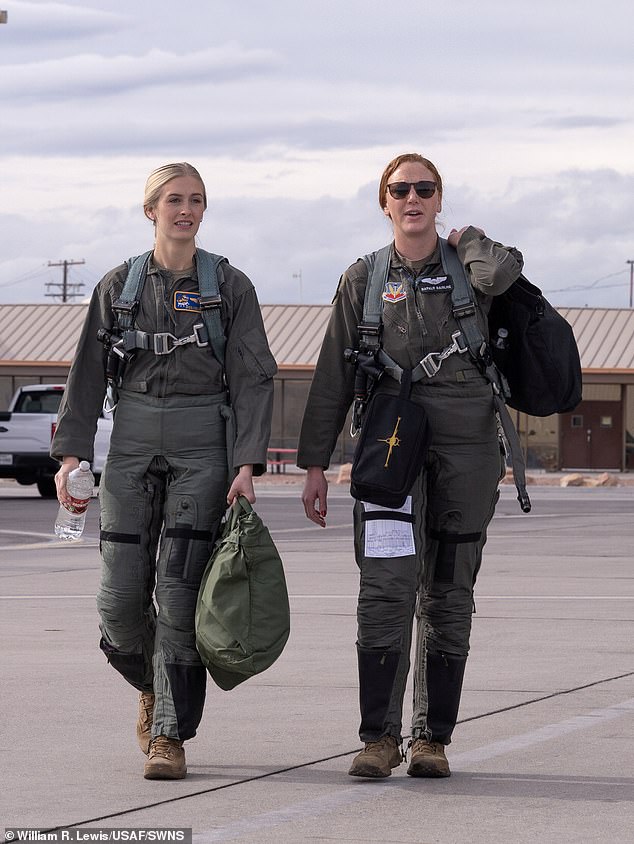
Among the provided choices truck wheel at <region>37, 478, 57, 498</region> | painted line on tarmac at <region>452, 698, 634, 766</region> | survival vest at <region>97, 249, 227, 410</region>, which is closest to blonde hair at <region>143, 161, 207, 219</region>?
survival vest at <region>97, 249, 227, 410</region>

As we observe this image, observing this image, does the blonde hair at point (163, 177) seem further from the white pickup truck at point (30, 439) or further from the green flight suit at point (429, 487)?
the white pickup truck at point (30, 439)

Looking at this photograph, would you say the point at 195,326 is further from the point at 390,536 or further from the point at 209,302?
the point at 390,536

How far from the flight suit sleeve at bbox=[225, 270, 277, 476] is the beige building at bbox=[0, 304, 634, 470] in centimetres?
3976

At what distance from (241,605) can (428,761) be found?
0.86 meters

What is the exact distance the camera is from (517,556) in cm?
1628

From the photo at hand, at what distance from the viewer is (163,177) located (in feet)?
19.8

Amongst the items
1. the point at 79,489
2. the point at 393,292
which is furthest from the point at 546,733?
the point at 79,489

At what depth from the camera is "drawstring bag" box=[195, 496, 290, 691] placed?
571 cm

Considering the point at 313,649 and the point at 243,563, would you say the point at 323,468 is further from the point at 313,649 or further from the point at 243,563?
the point at 313,649

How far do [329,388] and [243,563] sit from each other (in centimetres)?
77

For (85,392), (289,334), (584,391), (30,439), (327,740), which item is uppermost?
(289,334)

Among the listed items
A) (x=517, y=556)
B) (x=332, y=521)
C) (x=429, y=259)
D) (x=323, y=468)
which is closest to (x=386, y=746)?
(x=323, y=468)

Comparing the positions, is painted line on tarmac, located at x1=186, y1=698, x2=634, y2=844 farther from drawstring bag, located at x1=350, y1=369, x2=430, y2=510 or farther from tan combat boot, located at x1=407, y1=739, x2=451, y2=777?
drawstring bag, located at x1=350, y1=369, x2=430, y2=510

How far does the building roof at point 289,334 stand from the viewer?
47.6 m
